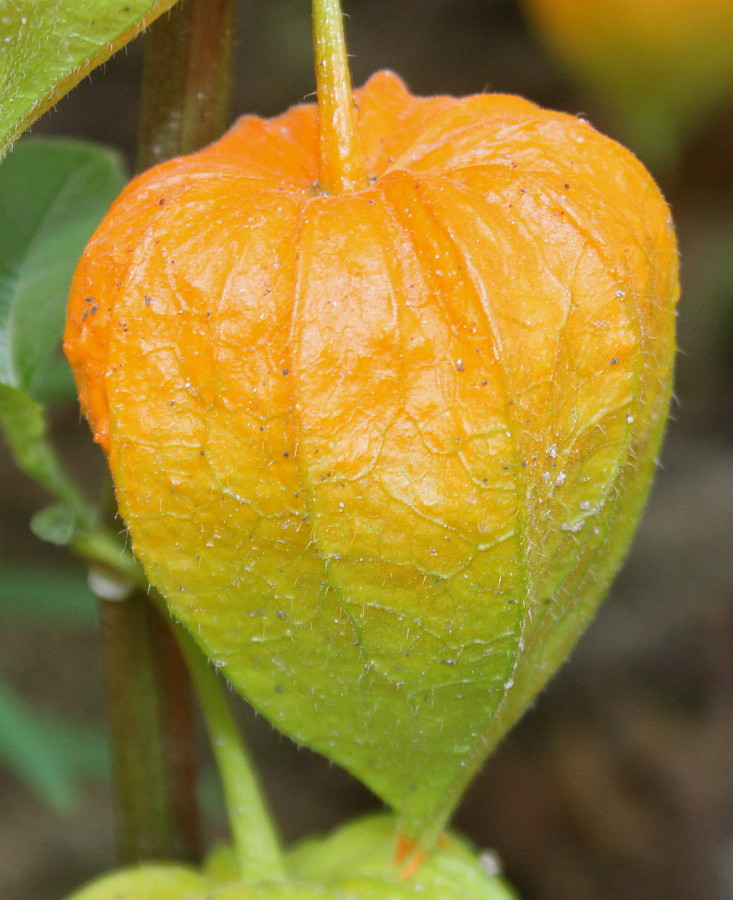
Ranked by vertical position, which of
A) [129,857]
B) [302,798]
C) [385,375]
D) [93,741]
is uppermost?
[385,375]

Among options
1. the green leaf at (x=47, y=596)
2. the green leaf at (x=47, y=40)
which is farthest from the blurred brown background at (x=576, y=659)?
the green leaf at (x=47, y=40)

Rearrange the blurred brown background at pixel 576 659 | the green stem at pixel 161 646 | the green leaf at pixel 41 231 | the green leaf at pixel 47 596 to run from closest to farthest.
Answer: the green stem at pixel 161 646
the green leaf at pixel 41 231
the green leaf at pixel 47 596
the blurred brown background at pixel 576 659

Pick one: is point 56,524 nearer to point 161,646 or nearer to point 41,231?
point 161,646

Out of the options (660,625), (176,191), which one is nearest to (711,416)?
(660,625)

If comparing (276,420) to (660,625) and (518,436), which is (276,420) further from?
(660,625)

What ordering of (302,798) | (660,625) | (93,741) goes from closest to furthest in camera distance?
(93,741)
(660,625)
(302,798)

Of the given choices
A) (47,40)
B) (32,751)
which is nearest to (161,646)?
(47,40)

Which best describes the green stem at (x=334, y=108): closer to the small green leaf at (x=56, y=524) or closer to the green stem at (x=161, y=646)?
the green stem at (x=161, y=646)
